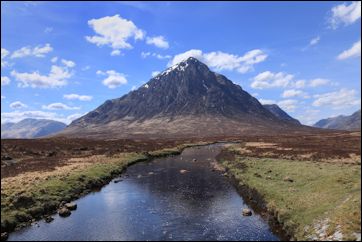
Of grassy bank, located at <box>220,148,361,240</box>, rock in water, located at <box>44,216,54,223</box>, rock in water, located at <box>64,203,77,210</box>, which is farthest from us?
rock in water, located at <box>64,203,77,210</box>

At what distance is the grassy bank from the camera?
93.9 ft

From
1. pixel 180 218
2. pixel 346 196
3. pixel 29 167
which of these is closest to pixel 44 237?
pixel 180 218

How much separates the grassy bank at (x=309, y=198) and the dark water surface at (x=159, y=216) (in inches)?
95.1

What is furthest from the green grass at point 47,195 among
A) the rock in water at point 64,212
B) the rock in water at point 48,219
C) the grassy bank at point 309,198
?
the grassy bank at point 309,198

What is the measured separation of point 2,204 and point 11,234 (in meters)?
6.48

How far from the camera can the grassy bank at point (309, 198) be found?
93.9 ft

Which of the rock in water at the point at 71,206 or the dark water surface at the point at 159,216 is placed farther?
the rock in water at the point at 71,206

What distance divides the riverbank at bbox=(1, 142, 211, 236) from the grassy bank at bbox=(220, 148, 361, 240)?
24717 mm

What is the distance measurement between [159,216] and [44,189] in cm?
1739

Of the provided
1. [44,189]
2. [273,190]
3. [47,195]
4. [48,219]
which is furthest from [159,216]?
[44,189]

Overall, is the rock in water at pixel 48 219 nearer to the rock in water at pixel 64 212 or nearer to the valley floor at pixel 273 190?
the valley floor at pixel 273 190

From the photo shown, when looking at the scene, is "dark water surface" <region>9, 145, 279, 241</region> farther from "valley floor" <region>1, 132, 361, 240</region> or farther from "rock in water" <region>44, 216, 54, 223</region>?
"valley floor" <region>1, 132, 361, 240</region>

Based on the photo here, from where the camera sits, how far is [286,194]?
42.2 meters

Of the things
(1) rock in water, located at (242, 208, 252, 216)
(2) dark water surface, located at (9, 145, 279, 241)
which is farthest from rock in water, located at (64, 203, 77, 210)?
(1) rock in water, located at (242, 208, 252, 216)
